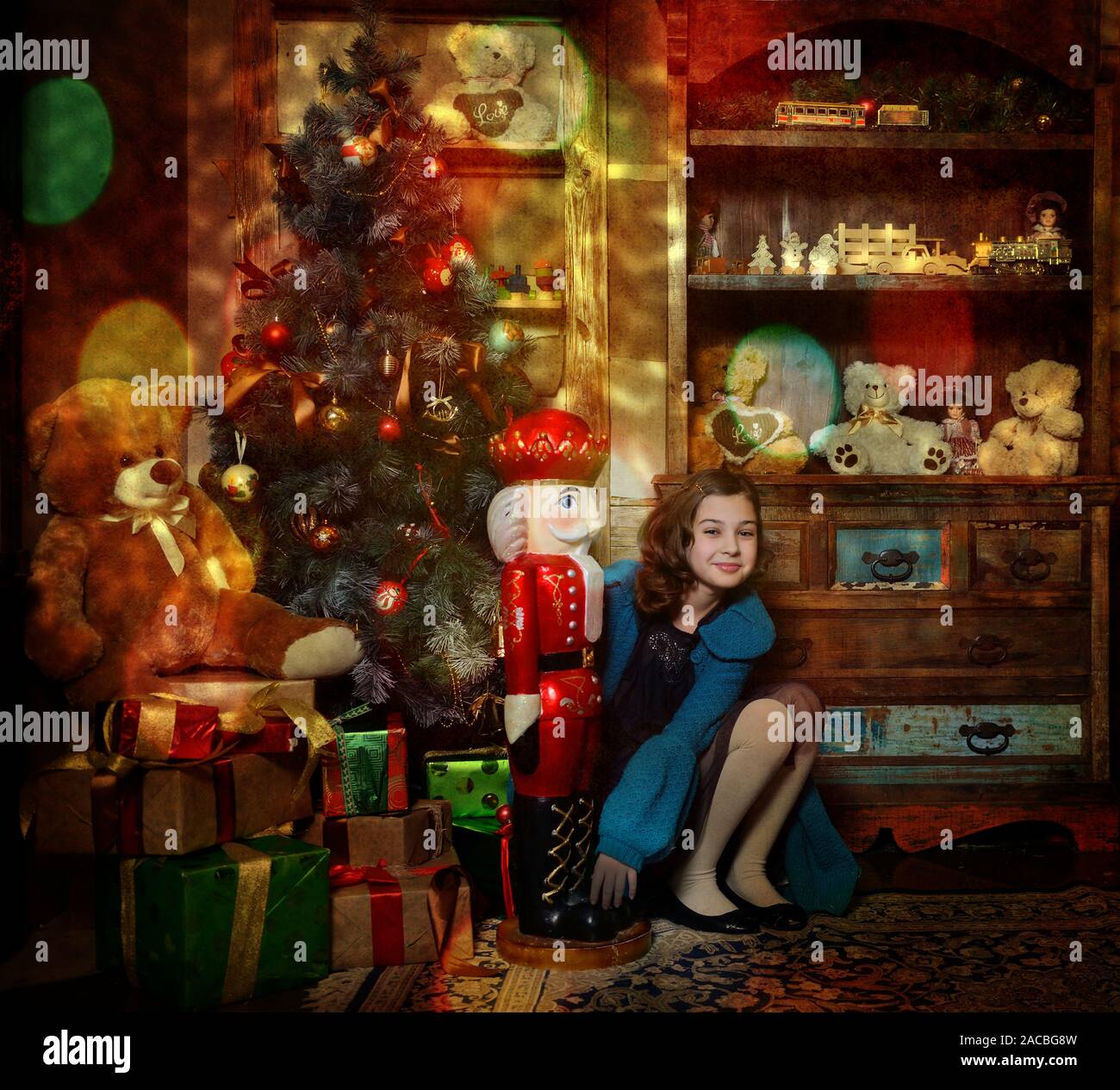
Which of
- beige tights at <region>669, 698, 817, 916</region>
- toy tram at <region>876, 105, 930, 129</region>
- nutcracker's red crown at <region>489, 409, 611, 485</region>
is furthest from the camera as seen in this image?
toy tram at <region>876, 105, 930, 129</region>

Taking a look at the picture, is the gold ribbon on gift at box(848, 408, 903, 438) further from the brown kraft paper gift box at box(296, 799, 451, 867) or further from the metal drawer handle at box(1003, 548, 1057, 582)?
the brown kraft paper gift box at box(296, 799, 451, 867)

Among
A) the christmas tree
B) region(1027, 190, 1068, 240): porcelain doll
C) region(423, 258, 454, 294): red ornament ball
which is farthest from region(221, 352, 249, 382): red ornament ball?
region(1027, 190, 1068, 240): porcelain doll

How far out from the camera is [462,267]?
8.74 ft

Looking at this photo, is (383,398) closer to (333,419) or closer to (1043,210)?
(333,419)

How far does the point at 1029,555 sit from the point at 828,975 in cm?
128

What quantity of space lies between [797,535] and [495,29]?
1642 mm

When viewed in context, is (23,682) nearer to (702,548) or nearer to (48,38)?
(702,548)

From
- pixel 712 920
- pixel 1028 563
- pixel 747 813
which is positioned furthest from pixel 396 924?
pixel 1028 563

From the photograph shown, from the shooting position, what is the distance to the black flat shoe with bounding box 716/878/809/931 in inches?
87.3

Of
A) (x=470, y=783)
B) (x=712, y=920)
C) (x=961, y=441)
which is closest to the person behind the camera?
(x=712, y=920)

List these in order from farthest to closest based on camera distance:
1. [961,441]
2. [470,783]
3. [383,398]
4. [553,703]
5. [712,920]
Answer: [961,441]
[383,398]
[470,783]
[712,920]
[553,703]

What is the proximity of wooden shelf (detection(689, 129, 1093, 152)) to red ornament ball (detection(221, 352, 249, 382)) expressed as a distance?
1.29 metres

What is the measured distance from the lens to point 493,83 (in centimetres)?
304

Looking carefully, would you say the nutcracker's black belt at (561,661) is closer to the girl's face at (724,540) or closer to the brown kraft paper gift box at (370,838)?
the girl's face at (724,540)
